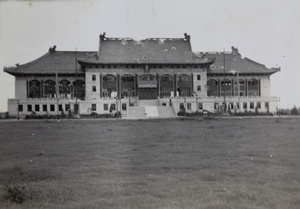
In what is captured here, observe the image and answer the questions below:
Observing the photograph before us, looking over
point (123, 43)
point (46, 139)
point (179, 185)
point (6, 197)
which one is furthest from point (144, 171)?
point (123, 43)

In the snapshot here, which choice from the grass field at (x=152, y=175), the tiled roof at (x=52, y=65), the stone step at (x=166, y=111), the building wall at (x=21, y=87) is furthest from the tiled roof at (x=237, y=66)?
the grass field at (x=152, y=175)

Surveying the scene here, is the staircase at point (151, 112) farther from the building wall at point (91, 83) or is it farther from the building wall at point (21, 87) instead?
the building wall at point (21, 87)

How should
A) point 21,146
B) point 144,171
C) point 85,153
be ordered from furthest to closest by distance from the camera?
point 21,146, point 85,153, point 144,171

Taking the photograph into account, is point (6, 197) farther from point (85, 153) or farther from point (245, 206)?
point (245, 206)

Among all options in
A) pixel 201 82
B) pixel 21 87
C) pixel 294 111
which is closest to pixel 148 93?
pixel 201 82

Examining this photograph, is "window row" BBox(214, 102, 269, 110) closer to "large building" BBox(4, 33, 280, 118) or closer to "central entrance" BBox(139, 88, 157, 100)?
"large building" BBox(4, 33, 280, 118)

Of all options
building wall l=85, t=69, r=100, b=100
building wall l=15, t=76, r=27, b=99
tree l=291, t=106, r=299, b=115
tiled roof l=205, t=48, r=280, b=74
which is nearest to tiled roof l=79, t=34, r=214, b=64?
building wall l=85, t=69, r=100, b=100
